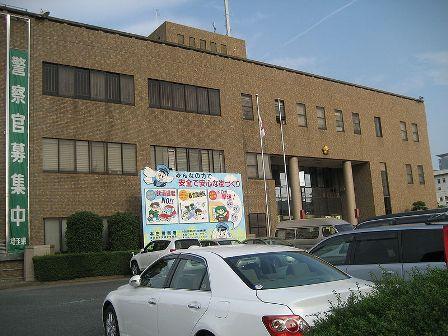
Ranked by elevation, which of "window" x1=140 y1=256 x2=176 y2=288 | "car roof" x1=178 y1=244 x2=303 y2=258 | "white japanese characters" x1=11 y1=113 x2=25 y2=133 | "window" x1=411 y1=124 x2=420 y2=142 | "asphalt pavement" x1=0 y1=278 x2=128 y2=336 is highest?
"window" x1=411 y1=124 x2=420 y2=142

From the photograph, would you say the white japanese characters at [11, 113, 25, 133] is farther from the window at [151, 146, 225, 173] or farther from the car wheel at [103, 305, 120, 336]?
the car wheel at [103, 305, 120, 336]

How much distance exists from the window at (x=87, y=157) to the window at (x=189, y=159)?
5.13 feet

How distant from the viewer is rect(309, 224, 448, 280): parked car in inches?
277

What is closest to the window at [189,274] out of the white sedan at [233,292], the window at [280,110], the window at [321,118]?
the white sedan at [233,292]

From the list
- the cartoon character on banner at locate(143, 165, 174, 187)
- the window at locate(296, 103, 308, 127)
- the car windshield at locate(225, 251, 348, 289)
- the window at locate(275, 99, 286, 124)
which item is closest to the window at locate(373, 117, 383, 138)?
the window at locate(296, 103, 308, 127)

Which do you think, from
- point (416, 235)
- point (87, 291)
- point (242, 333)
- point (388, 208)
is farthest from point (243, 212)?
point (242, 333)

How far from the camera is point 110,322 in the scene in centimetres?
763

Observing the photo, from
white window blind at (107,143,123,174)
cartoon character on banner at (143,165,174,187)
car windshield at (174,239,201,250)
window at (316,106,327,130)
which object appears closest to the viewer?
car windshield at (174,239,201,250)

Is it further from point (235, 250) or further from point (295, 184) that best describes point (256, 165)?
point (235, 250)

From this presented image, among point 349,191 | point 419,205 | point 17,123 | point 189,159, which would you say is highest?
point 17,123

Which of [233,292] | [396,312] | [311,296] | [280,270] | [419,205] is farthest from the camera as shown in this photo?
[419,205]

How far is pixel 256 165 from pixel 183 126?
5780 millimetres

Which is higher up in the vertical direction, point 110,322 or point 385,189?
point 385,189

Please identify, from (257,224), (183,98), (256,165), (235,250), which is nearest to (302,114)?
(256,165)
